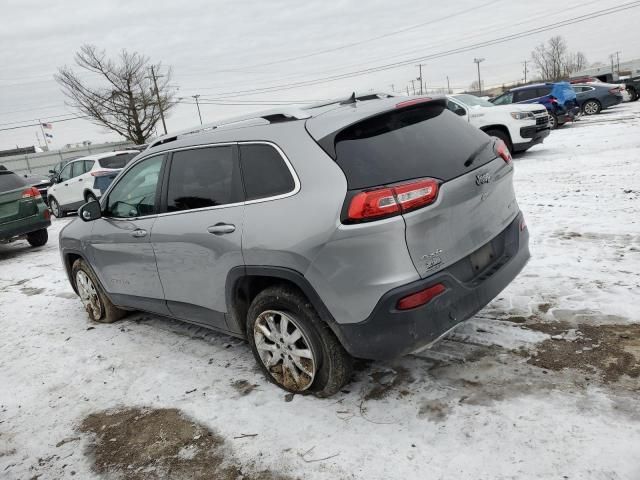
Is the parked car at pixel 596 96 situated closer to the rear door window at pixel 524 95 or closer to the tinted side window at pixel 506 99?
the rear door window at pixel 524 95

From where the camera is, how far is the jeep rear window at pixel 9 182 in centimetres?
909

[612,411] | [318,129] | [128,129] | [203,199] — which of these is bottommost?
[612,411]

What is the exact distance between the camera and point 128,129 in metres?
37.4

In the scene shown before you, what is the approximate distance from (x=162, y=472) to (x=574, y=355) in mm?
2609

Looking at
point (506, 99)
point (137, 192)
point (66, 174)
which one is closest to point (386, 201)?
point (137, 192)

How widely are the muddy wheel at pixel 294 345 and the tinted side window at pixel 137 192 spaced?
4.77 ft

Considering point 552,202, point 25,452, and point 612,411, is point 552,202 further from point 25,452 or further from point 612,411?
point 25,452

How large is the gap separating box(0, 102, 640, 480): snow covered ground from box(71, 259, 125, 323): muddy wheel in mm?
125

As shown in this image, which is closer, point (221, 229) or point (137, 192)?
point (221, 229)

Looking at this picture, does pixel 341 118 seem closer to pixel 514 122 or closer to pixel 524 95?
pixel 514 122

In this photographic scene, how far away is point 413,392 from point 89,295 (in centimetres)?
373

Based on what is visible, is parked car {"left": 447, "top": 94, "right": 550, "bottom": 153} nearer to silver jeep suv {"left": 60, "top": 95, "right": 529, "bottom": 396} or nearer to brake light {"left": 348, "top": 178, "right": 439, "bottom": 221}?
silver jeep suv {"left": 60, "top": 95, "right": 529, "bottom": 396}

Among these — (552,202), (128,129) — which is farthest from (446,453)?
(128,129)

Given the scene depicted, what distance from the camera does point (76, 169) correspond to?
14086 mm
